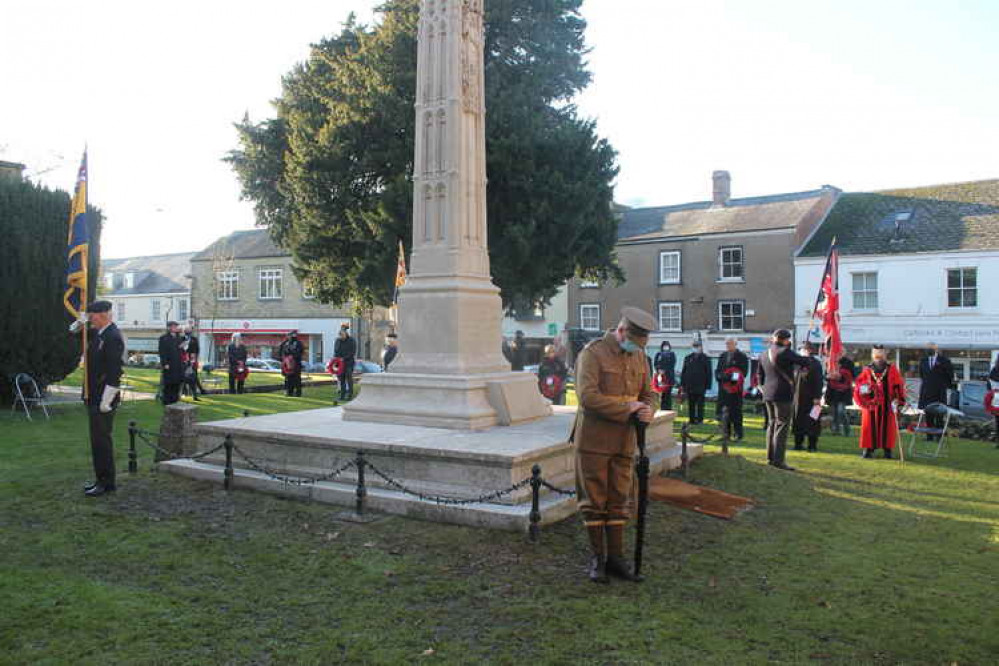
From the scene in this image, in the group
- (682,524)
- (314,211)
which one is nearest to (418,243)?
(682,524)

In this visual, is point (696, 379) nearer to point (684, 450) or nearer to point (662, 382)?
point (662, 382)

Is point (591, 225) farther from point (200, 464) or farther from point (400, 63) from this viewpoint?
point (200, 464)

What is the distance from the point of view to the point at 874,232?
31.8 m

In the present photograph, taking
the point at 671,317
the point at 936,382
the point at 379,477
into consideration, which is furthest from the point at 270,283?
the point at 379,477

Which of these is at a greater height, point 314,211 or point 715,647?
point 314,211

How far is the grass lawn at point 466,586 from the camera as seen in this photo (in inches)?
173

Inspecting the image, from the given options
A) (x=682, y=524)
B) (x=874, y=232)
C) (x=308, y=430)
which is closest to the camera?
(x=682, y=524)

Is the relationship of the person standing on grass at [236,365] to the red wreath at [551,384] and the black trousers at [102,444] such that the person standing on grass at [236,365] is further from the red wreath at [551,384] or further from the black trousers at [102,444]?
the black trousers at [102,444]

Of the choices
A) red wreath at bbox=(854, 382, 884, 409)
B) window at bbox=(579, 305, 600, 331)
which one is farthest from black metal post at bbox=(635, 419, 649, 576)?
window at bbox=(579, 305, 600, 331)

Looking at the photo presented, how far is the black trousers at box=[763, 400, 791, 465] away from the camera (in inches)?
407

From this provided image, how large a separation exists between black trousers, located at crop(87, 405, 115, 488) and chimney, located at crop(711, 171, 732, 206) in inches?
1356

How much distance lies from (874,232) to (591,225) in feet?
55.7

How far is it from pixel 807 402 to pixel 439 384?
22.7 ft

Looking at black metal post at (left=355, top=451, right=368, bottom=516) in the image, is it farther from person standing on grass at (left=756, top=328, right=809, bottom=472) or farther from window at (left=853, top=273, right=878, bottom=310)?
window at (left=853, top=273, right=878, bottom=310)
